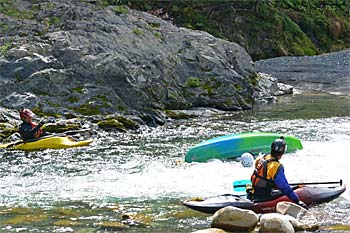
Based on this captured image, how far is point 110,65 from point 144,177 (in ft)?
28.4

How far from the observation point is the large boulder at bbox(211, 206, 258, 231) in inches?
326

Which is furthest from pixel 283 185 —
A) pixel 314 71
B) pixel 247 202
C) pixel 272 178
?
pixel 314 71

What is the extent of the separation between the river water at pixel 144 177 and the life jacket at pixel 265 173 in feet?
2.84

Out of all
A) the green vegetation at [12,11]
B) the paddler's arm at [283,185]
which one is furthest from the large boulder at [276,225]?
the green vegetation at [12,11]

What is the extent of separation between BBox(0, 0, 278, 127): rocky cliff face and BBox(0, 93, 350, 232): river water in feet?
7.31

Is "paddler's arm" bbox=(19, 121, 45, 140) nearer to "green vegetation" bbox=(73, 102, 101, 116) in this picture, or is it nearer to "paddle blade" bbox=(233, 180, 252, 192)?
"green vegetation" bbox=(73, 102, 101, 116)

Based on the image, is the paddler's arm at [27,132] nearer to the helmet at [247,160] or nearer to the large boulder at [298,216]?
the helmet at [247,160]

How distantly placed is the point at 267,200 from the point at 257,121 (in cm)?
1020

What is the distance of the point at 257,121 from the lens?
19.4 metres

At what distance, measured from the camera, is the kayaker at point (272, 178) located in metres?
9.20

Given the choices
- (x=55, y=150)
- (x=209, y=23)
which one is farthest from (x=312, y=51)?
(x=55, y=150)

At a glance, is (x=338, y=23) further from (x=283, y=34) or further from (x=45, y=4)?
(x=45, y=4)

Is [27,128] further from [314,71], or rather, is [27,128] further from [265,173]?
[314,71]

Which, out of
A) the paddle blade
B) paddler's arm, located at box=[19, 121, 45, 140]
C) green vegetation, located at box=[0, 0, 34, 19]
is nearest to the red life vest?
the paddle blade
